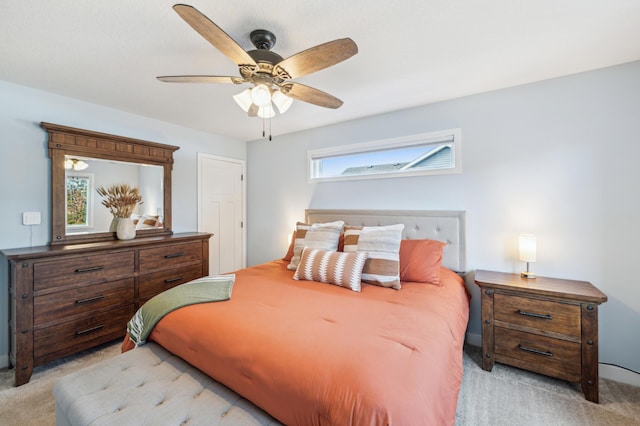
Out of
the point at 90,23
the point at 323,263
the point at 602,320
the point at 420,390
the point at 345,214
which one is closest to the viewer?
the point at 420,390

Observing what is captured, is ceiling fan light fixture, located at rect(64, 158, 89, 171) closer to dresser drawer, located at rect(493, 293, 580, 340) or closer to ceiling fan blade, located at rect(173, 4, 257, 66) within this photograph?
ceiling fan blade, located at rect(173, 4, 257, 66)

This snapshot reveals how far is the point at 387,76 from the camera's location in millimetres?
2211

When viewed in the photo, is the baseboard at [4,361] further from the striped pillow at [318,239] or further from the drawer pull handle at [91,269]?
the striped pillow at [318,239]

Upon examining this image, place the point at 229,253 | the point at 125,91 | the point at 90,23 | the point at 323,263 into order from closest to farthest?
the point at 90,23 < the point at 323,263 < the point at 125,91 < the point at 229,253

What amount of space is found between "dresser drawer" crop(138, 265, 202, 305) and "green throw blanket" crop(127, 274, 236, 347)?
3.60ft

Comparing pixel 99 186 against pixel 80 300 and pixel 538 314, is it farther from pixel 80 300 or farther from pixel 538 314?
pixel 538 314

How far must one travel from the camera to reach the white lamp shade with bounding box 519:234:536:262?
2.20 m

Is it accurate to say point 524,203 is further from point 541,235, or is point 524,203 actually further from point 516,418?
point 516,418

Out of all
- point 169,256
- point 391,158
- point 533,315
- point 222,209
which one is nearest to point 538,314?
point 533,315

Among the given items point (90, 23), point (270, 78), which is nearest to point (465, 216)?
point (270, 78)

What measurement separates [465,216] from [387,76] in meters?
1.51

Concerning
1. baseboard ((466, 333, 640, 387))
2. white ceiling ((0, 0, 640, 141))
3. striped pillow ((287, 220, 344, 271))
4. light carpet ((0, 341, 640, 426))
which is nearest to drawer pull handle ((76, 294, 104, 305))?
light carpet ((0, 341, 640, 426))

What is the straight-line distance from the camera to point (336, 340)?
4.07 ft

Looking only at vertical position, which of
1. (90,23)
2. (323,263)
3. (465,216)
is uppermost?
(90,23)
